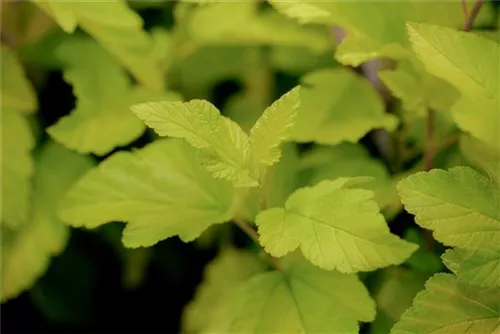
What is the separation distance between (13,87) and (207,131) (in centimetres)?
30

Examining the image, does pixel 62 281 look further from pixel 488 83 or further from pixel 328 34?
pixel 488 83

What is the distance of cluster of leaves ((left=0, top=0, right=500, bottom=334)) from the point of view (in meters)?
0.50

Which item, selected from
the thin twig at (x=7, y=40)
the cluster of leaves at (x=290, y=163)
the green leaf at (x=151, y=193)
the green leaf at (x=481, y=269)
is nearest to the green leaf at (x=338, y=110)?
the cluster of leaves at (x=290, y=163)

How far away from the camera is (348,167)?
2.35 feet

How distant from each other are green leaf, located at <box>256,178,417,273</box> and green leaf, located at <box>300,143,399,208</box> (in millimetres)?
134

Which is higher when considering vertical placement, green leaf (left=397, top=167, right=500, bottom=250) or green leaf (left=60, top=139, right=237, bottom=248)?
green leaf (left=397, top=167, right=500, bottom=250)

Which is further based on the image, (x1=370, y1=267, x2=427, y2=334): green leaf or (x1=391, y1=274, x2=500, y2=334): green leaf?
(x1=370, y1=267, x2=427, y2=334): green leaf

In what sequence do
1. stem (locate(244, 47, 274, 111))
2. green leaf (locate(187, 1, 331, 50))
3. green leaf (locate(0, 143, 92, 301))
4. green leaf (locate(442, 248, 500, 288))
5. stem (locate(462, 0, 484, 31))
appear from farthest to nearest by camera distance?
stem (locate(244, 47, 274, 111))
green leaf (locate(187, 1, 331, 50))
green leaf (locate(0, 143, 92, 301))
stem (locate(462, 0, 484, 31))
green leaf (locate(442, 248, 500, 288))

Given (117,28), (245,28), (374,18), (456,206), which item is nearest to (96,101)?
(117,28)

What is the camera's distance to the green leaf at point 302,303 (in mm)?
548

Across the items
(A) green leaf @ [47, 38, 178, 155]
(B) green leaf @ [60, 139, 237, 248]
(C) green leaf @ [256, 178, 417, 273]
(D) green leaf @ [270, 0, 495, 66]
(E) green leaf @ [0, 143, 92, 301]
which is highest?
(D) green leaf @ [270, 0, 495, 66]

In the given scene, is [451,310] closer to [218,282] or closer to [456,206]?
[456,206]

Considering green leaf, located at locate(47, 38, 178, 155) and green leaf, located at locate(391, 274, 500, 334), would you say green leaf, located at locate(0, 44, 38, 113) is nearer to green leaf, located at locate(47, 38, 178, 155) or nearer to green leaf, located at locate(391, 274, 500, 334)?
green leaf, located at locate(47, 38, 178, 155)

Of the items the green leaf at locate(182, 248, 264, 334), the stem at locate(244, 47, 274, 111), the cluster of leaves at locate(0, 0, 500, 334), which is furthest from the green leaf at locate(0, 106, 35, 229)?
the stem at locate(244, 47, 274, 111)
